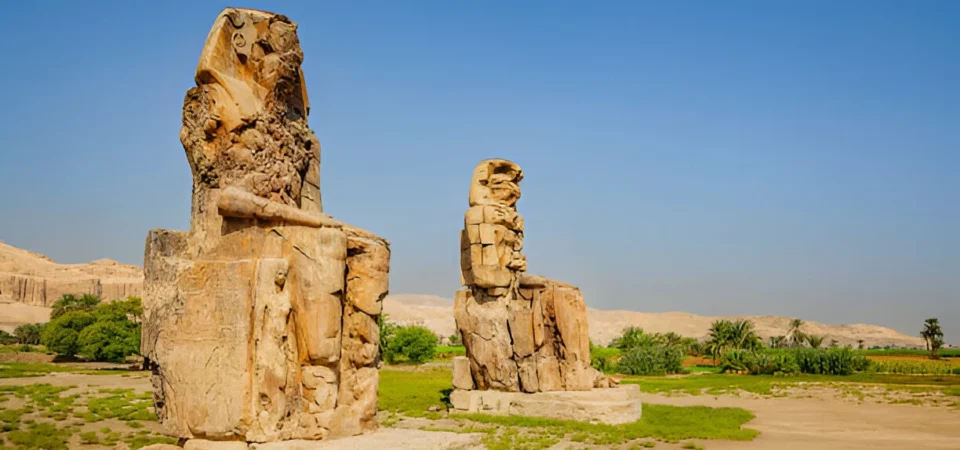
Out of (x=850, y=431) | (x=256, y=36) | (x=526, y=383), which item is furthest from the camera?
(x=526, y=383)

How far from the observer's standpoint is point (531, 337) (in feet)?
49.6

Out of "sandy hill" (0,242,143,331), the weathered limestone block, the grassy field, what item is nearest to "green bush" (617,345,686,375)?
the grassy field

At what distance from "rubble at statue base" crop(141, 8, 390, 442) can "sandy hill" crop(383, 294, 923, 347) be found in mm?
86977

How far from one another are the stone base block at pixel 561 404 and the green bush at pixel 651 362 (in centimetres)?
1986

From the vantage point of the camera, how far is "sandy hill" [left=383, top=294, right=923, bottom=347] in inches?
3927

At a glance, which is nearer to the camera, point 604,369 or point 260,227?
point 260,227

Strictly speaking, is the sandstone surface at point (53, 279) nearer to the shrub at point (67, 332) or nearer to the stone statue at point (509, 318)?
the shrub at point (67, 332)

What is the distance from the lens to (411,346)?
39531 mm

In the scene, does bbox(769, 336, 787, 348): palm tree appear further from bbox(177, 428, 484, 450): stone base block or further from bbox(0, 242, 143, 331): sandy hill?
bbox(0, 242, 143, 331): sandy hill

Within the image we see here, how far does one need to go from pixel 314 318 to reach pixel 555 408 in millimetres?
8358

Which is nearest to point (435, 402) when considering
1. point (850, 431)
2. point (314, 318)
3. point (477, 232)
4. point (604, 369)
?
point (477, 232)

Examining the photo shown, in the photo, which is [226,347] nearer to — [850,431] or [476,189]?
[476,189]

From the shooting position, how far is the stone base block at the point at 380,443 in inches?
261

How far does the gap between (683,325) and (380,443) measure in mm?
102873
